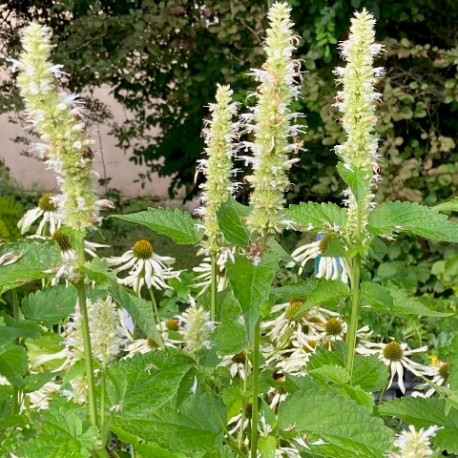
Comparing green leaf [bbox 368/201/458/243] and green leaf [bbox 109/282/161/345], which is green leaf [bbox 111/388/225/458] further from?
green leaf [bbox 368/201/458/243]

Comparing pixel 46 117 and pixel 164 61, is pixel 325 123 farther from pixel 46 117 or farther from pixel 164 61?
pixel 46 117

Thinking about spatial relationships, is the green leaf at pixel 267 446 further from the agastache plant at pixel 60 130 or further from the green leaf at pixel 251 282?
the agastache plant at pixel 60 130

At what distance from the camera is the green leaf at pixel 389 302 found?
1135 millimetres

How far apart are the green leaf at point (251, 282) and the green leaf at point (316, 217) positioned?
0.20 m

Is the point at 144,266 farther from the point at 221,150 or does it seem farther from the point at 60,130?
the point at 60,130

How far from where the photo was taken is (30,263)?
94 centimetres

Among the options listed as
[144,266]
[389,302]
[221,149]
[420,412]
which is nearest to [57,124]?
[221,149]

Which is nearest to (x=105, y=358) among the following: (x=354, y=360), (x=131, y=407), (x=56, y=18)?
(x=131, y=407)

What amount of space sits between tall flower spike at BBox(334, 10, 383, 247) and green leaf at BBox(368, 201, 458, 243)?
0.08 feet

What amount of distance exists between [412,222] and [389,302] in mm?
108

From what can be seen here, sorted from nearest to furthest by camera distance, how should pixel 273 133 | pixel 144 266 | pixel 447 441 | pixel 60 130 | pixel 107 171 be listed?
1. pixel 60 130
2. pixel 273 133
3. pixel 447 441
4. pixel 144 266
5. pixel 107 171

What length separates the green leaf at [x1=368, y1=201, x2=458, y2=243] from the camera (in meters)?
1.10

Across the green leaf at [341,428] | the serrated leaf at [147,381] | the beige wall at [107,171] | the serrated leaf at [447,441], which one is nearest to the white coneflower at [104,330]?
the serrated leaf at [147,381]

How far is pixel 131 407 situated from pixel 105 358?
64 millimetres
